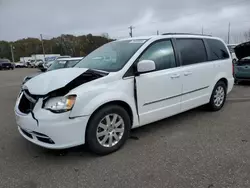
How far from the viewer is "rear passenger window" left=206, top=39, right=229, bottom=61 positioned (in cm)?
477

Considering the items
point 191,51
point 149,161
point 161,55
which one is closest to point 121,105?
point 149,161

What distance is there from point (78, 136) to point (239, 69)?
800cm

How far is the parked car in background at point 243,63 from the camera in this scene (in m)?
8.47

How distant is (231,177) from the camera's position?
249cm

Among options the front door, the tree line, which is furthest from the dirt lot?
the tree line

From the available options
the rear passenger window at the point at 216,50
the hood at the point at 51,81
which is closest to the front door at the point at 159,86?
the hood at the point at 51,81

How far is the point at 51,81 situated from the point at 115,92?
901 mm

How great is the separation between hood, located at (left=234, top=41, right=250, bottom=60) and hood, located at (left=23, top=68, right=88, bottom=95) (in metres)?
7.41

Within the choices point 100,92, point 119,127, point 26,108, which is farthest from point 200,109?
point 26,108

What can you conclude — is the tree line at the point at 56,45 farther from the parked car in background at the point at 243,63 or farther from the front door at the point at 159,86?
the front door at the point at 159,86

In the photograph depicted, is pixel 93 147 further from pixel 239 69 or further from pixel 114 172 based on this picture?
pixel 239 69

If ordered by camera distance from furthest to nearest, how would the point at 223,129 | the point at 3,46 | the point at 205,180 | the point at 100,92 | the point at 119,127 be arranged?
the point at 3,46 < the point at 223,129 < the point at 119,127 < the point at 100,92 < the point at 205,180

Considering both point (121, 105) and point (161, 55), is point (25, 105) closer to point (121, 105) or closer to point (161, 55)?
point (121, 105)

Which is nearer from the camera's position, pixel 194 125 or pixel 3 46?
pixel 194 125
